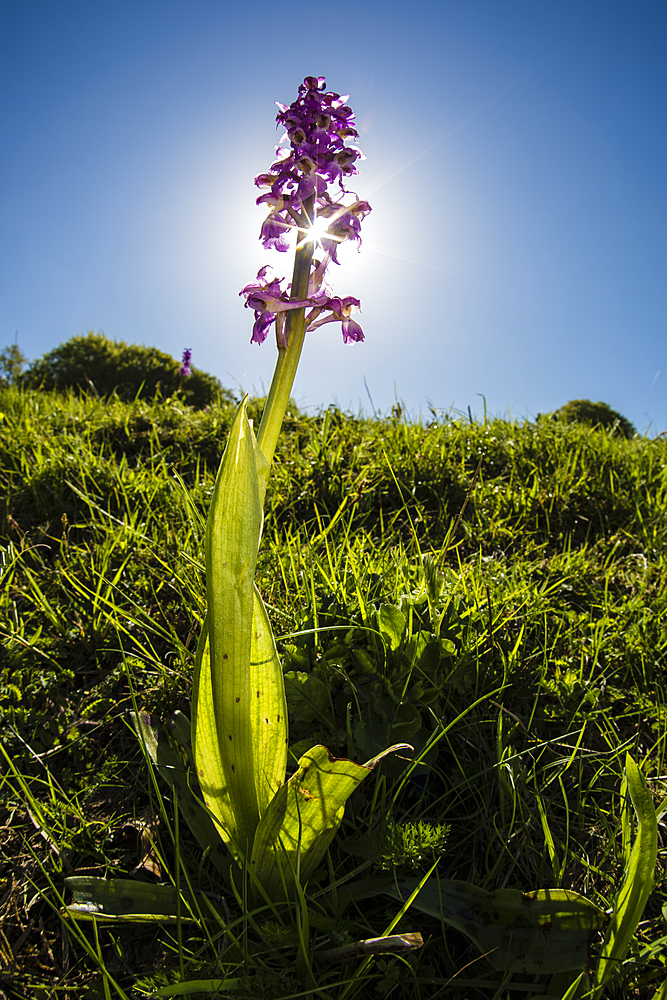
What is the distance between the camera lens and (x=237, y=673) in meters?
1.33

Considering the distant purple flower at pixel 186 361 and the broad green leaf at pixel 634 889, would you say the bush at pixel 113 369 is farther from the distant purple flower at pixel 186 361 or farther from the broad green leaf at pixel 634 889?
the broad green leaf at pixel 634 889

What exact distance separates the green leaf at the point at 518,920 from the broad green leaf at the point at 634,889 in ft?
0.12

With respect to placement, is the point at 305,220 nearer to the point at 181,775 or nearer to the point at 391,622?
the point at 391,622

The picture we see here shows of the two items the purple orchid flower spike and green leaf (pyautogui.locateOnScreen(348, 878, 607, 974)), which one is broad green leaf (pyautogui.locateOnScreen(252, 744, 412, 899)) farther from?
the purple orchid flower spike

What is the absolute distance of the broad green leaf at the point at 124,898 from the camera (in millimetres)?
1291

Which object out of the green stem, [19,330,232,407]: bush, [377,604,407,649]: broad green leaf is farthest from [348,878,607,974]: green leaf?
[19,330,232,407]: bush

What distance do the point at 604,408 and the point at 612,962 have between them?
39.3ft

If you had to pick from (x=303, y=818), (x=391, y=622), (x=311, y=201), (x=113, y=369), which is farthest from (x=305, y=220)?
(x=113, y=369)

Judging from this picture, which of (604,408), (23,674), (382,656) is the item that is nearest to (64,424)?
(23,674)

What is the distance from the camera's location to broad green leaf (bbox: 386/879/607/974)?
1.24 meters

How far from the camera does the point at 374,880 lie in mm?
1348

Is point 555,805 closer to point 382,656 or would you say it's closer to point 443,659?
point 443,659

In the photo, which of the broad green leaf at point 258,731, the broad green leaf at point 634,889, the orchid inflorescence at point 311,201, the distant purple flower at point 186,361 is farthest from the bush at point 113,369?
the broad green leaf at point 634,889

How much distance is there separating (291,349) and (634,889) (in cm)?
175
